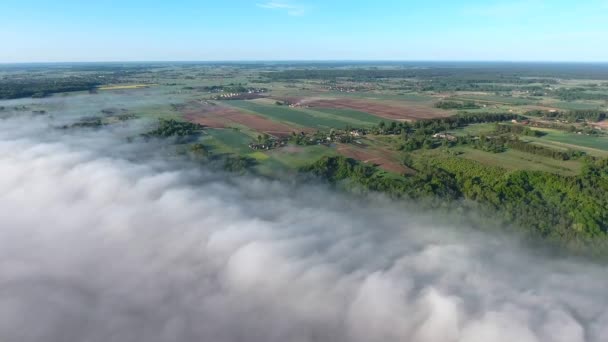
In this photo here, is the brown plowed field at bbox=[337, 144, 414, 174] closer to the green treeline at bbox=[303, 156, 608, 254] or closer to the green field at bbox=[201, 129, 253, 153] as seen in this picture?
the green treeline at bbox=[303, 156, 608, 254]

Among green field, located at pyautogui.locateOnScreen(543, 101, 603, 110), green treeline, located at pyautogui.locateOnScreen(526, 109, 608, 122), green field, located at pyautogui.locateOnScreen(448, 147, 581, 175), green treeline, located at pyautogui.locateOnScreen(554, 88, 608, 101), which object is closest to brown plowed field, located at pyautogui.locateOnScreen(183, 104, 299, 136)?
green field, located at pyautogui.locateOnScreen(448, 147, 581, 175)

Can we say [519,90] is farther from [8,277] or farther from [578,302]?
[8,277]

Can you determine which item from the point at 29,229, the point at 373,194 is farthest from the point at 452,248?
the point at 29,229

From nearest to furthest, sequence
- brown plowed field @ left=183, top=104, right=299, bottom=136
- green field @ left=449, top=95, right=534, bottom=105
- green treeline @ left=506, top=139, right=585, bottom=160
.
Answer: green treeline @ left=506, top=139, right=585, bottom=160, brown plowed field @ left=183, top=104, right=299, bottom=136, green field @ left=449, top=95, right=534, bottom=105

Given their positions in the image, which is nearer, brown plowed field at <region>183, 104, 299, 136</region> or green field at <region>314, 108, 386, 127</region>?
brown plowed field at <region>183, 104, 299, 136</region>

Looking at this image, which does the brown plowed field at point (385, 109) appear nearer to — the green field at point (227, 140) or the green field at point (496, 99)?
the green field at point (496, 99)
